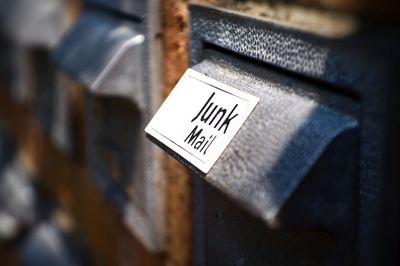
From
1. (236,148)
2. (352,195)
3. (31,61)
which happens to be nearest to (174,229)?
(236,148)

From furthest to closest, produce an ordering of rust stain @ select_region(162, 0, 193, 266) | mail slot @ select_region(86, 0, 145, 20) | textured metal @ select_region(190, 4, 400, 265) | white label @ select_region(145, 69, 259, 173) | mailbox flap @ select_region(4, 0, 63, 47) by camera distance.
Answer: mailbox flap @ select_region(4, 0, 63, 47) → mail slot @ select_region(86, 0, 145, 20) → rust stain @ select_region(162, 0, 193, 266) → white label @ select_region(145, 69, 259, 173) → textured metal @ select_region(190, 4, 400, 265)

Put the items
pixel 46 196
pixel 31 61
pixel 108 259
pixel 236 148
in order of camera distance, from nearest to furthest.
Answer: pixel 236 148, pixel 108 259, pixel 31 61, pixel 46 196

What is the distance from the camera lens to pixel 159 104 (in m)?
1.53

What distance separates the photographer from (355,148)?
34.9 inches

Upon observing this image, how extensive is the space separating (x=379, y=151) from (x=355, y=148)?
4 centimetres

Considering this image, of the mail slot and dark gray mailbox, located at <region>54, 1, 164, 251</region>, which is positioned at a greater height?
the mail slot

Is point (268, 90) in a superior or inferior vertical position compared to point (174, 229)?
superior

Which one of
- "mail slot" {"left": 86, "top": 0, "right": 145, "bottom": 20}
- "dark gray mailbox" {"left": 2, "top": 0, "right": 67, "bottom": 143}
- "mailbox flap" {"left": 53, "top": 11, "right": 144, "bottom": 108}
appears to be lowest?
"dark gray mailbox" {"left": 2, "top": 0, "right": 67, "bottom": 143}

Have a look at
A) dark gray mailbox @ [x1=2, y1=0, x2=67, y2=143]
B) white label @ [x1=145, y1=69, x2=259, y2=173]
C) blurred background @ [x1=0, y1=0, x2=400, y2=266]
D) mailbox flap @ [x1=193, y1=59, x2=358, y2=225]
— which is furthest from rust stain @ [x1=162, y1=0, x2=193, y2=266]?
dark gray mailbox @ [x1=2, y1=0, x2=67, y2=143]

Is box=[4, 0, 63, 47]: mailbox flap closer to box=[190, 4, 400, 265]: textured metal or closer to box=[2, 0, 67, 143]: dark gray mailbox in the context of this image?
box=[2, 0, 67, 143]: dark gray mailbox

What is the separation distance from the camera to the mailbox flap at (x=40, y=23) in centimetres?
261

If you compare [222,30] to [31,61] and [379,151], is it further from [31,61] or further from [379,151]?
[31,61]

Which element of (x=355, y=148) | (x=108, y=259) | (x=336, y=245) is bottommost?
(x=108, y=259)

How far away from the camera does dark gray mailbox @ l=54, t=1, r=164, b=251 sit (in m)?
1.57
